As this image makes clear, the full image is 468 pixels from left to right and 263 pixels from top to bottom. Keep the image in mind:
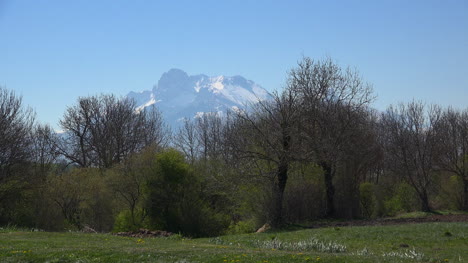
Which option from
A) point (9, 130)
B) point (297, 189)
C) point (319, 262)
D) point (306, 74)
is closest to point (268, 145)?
point (297, 189)

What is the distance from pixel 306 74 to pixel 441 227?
17.2 m

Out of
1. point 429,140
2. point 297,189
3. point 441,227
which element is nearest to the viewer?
point 441,227

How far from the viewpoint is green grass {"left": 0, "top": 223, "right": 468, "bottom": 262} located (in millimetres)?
13750

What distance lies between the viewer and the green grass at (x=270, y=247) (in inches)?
541

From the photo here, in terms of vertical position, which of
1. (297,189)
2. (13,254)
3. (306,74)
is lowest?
(13,254)

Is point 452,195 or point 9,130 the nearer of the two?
point 9,130

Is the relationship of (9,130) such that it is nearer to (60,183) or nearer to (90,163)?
(60,183)

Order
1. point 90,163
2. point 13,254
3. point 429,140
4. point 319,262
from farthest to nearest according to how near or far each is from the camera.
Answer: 1. point 90,163
2. point 429,140
3. point 13,254
4. point 319,262

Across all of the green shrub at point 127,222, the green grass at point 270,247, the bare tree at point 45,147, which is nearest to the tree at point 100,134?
the bare tree at point 45,147

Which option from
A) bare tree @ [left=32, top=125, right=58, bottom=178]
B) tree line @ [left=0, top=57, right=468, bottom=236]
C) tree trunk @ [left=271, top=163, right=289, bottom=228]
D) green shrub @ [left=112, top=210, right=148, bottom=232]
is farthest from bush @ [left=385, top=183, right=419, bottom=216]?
bare tree @ [left=32, top=125, right=58, bottom=178]

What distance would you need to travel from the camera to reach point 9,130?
3291cm

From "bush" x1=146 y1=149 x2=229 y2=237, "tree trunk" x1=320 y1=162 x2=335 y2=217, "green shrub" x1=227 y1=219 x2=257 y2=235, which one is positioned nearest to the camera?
"green shrub" x1=227 y1=219 x2=257 y2=235

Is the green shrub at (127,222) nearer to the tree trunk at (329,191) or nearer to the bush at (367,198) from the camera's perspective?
the tree trunk at (329,191)

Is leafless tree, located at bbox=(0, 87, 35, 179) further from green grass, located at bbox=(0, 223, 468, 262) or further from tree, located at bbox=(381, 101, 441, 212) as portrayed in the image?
tree, located at bbox=(381, 101, 441, 212)
